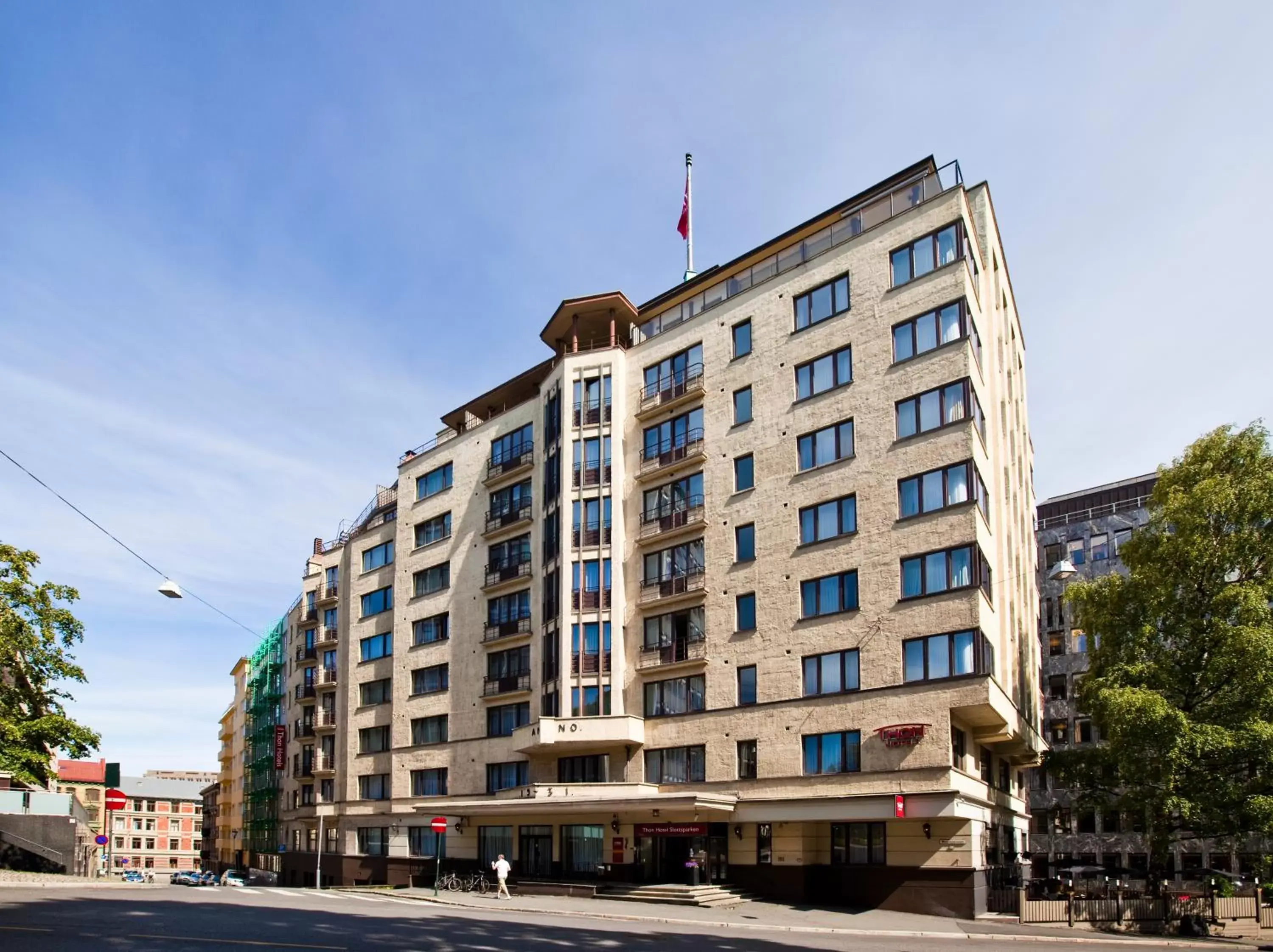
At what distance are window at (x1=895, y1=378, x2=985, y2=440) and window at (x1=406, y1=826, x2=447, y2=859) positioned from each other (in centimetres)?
3293

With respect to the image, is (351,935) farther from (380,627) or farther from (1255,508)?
(380,627)

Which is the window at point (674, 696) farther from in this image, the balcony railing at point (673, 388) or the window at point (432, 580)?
the window at point (432, 580)

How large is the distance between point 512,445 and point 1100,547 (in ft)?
166

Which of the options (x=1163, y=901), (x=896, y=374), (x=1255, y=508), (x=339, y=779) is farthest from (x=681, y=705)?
(x=339, y=779)

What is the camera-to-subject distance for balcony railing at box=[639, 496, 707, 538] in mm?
47562

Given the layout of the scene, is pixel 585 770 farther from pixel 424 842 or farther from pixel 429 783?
pixel 424 842

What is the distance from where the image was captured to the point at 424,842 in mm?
57656

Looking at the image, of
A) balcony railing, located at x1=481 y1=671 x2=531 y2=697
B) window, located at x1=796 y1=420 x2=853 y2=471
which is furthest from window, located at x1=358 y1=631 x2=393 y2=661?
window, located at x1=796 y1=420 x2=853 y2=471

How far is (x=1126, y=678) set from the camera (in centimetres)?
3803

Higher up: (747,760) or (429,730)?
(429,730)

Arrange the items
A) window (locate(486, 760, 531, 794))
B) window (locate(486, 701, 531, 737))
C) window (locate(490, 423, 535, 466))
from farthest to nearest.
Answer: window (locate(490, 423, 535, 466)), window (locate(486, 701, 531, 737)), window (locate(486, 760, 531, 794))

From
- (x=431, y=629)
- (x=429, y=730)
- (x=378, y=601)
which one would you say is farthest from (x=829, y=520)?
(x=378, y=601)

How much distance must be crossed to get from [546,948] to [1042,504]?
3129 inches

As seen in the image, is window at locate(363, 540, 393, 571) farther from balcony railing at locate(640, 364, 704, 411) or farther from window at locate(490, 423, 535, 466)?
balcony railing at locate(640, 364, 704, 411)
